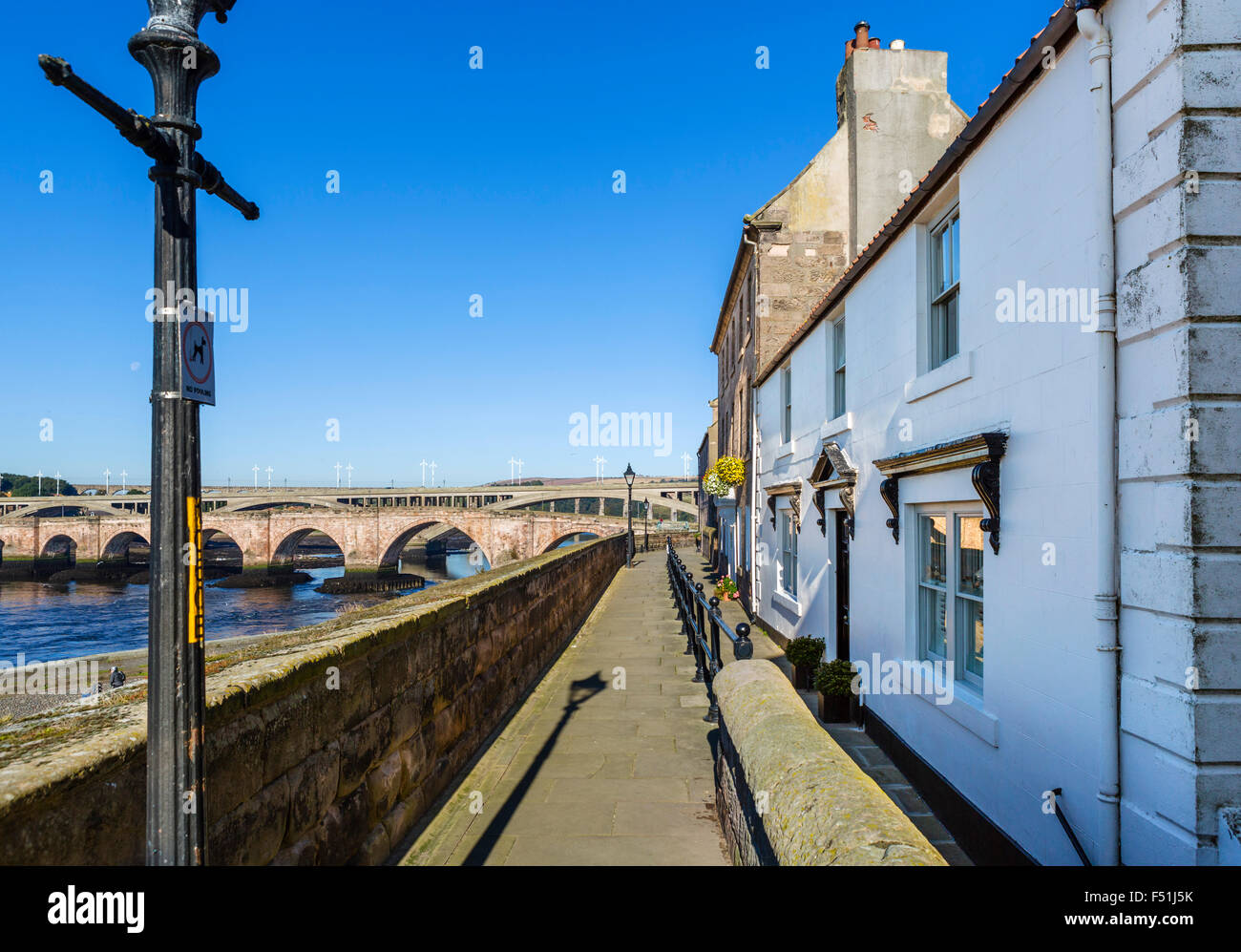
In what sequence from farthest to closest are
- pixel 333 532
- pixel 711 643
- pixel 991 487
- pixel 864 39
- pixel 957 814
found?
pixel 333 532 → pixel 864 39 → pixel 711 643 → pixel 957 814 → pixel 991 487

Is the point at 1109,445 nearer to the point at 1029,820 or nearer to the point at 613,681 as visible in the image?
the point at 1029,820

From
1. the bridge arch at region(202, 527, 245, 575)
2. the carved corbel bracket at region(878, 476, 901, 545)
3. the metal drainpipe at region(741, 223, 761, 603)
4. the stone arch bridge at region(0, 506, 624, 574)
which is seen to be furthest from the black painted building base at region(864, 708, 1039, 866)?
the bridge arch at region(202, 527, 245, 575)

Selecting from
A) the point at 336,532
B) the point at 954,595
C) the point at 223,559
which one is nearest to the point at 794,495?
the point at 954,595

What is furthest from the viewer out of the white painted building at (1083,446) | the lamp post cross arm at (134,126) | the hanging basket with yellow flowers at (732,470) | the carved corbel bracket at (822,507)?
the hanging basket with yellow flowers at (732,470)

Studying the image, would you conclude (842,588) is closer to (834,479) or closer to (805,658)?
(805,658)

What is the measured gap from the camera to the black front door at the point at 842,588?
907cm

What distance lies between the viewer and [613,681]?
30.4 ft

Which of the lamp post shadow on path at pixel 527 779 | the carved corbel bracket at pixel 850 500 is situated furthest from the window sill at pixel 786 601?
the lamp post shadow on path at pixel 527 779

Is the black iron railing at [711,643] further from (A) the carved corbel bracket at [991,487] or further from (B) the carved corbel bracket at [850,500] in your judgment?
(A) the carved corbel bracket at [991,487]

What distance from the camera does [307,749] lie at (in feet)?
10.6

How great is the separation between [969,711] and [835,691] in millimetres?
3080

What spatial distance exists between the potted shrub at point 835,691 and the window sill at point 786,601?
10.2 feet

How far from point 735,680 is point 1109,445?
2.67 m

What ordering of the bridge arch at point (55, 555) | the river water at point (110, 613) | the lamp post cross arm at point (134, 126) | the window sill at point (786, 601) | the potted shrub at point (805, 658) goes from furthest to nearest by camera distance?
the bridge arch at point (55, 555) → the river water at point (110, 613) → the window sill at point (786, 601) → the potted shrub at point (805, 658) → the lamp post cross arm at point (134, 126)
